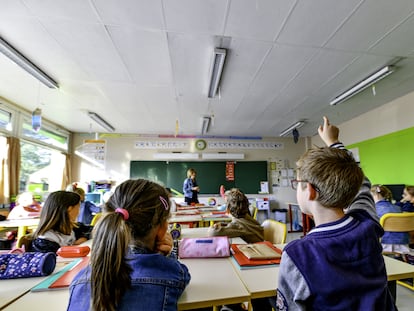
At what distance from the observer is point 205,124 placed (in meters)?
5.25

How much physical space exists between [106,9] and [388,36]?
278 cm

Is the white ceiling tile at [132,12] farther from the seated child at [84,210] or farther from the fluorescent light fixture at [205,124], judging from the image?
the fluorescent light fixture at [205,124]

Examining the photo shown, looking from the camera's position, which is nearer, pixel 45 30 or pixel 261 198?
pixel 45 30

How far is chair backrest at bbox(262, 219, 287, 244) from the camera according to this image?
73.5 inches

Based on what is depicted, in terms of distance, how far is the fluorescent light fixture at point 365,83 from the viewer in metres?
2.82

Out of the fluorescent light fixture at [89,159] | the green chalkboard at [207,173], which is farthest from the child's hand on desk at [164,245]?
the fluorescent light fixture at [89,159]

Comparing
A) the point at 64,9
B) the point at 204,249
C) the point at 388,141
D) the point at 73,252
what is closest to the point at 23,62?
the point at 64,9

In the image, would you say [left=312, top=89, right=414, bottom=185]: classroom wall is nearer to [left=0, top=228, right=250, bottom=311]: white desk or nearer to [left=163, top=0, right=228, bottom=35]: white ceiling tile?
[left=163, top=0, right=228, bottom=35]: white ceiling tile

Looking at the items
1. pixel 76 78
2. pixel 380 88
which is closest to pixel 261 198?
pixel 380 88

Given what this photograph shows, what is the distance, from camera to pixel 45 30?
7.01ft

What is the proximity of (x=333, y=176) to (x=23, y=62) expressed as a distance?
3.43 meters

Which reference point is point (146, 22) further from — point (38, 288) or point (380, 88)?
point (380, 88)

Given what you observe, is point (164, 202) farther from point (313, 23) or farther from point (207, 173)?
point (207, 173)

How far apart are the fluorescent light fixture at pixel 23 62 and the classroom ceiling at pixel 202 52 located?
0.06m
